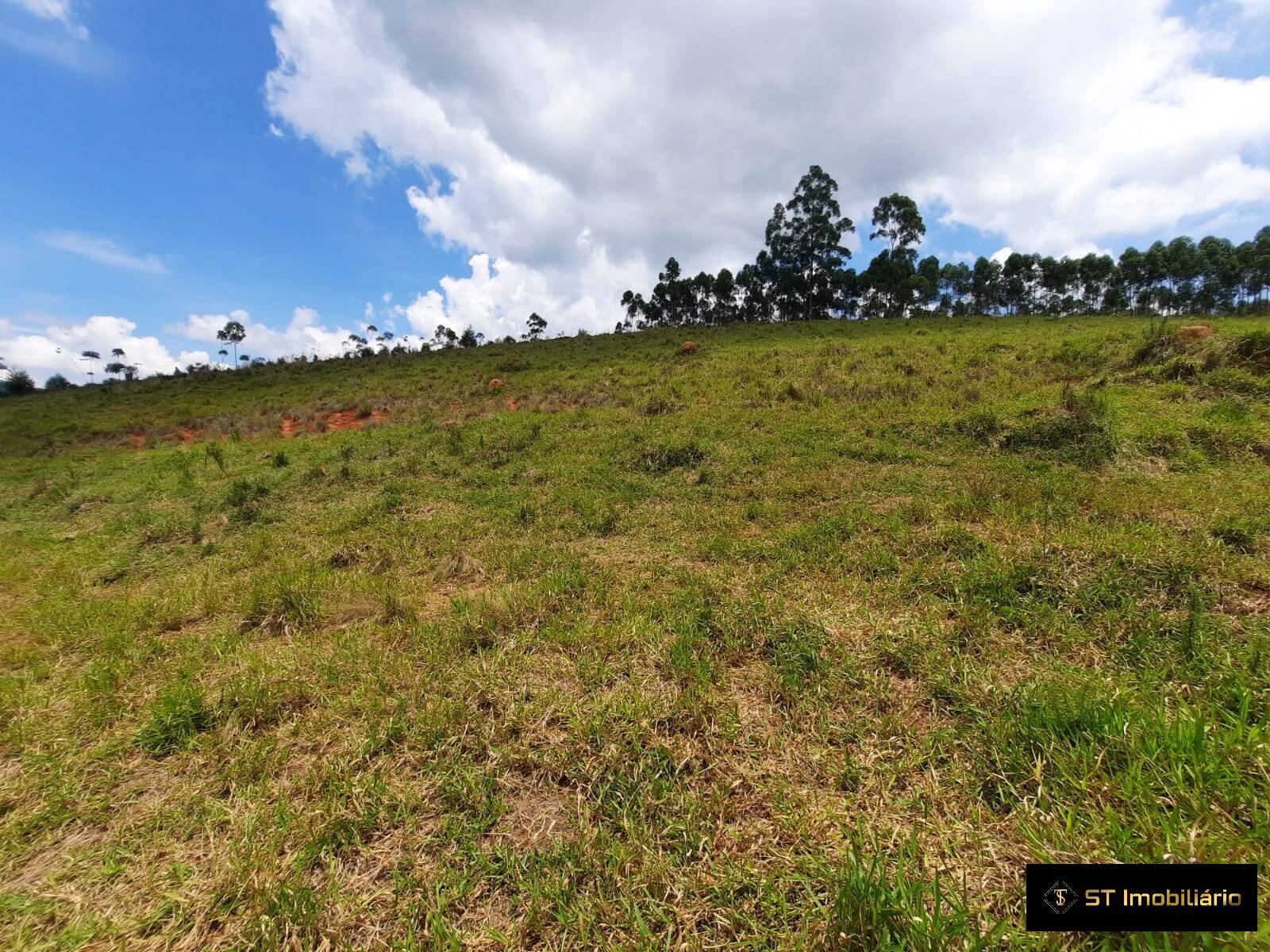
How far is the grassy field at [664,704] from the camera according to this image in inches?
79.7

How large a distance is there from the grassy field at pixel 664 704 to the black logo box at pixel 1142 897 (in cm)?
6

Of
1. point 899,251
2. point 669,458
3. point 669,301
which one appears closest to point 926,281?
point 899,251

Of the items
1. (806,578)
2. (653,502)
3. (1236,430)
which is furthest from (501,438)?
(1236,430)

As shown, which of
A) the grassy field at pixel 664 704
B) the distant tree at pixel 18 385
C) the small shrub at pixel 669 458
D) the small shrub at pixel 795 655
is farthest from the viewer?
the distant tree at pixel 18 385

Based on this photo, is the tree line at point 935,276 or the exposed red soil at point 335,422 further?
the tree line at point 935,276

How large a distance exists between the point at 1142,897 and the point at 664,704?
222 centimetres

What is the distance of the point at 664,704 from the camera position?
310 centimetres

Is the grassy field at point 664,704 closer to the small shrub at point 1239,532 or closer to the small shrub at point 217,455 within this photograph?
the small shrub at point 1239,532

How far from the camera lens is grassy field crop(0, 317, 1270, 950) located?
202cm

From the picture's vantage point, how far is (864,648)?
355 cm

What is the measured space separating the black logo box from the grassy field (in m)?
0.06

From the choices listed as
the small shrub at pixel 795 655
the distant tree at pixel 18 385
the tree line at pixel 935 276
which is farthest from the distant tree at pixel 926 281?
the distant tree at pixel 18 385

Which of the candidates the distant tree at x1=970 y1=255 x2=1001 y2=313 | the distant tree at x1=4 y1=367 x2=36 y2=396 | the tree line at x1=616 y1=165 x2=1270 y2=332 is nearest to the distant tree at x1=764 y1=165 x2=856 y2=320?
the tree line at x1=616 y1=165 x2=1270 y2=332

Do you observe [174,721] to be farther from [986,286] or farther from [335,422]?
[986,286]
